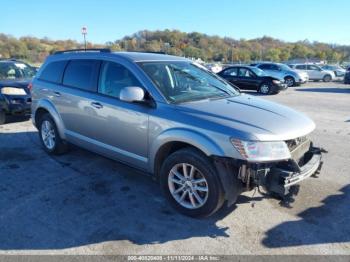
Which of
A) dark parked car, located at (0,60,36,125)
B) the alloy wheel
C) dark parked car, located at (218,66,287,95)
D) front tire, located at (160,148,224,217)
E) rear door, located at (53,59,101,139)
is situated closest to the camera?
front tire, located at (160,148,224,217)

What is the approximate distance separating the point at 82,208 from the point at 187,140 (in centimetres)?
154

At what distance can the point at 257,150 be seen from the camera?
127 inches

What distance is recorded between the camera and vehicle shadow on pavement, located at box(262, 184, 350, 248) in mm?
3256

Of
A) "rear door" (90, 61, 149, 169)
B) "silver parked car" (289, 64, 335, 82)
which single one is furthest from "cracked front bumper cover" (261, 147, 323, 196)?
"silver parked car" (289, 64, 335, 82)

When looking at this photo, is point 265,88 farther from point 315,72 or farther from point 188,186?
point 315,72

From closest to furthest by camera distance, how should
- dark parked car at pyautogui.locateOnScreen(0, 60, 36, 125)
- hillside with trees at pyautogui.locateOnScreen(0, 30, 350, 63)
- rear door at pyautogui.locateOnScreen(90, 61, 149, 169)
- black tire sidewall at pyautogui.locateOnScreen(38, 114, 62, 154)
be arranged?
1. rear door at pyautogui.locateOnScreen(90, 61, 149, 169)
2. black tire sidewall at pyautogui.locateOnScreen(38, 114, 62, 154)
3. dark parked car at pyautogui.locateOnScreen(0, 60, 36, 125)
4. hillside with trees at pyautogui.locateOnScreen(0, 30, 350, 63)

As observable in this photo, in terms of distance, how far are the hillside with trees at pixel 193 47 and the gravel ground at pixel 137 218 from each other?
57.2m

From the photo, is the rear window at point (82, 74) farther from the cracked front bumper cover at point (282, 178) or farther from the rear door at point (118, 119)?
the cracked front bumper cover at point (282, 178)

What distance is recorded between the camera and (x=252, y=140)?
320cm

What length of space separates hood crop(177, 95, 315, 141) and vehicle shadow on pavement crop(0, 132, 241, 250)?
110 centimetres

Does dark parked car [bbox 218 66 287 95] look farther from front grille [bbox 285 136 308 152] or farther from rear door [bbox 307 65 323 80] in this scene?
rear door [bbox 307 65 323 80]

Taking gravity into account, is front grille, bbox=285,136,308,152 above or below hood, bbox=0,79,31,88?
below

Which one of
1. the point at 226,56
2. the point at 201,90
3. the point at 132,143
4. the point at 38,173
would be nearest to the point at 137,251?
the point at 132,143

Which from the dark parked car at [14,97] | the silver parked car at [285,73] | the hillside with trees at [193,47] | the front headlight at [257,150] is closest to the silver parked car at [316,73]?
the silver parked car at [285,73]
